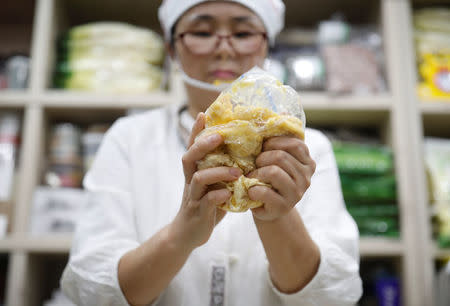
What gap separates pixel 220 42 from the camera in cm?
78

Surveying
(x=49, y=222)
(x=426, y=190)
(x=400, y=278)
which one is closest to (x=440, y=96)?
(x=426, y=190)

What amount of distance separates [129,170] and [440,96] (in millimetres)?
1177

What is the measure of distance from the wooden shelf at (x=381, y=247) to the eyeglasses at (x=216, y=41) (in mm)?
801

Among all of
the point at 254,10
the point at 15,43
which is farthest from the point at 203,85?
the point at 15,43

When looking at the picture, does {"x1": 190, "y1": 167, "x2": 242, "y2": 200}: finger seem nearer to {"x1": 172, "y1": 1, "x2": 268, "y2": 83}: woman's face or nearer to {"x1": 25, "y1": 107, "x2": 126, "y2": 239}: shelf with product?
{"x1": 172, "y1": 1, "x2": 268, "y2": 83}: woman's face

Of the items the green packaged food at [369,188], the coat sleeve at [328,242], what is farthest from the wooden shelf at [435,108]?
the coat sleeve at [328,242]

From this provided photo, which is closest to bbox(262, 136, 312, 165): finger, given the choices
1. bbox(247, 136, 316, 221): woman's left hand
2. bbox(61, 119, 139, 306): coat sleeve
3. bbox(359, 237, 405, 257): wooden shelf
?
bbox(247, 136, 316, 221): woman's left hand

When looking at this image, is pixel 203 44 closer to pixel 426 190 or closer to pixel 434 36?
pixel 426 190

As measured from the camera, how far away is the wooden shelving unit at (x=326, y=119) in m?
1.25

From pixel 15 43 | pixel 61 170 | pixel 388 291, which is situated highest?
pixel 15 43

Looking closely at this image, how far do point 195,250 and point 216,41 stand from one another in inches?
16.7

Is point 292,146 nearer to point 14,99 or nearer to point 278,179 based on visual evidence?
point 278,179

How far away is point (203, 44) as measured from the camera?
0.78 m

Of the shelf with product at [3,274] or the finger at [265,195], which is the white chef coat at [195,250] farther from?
the shelf with product at [3,274]
